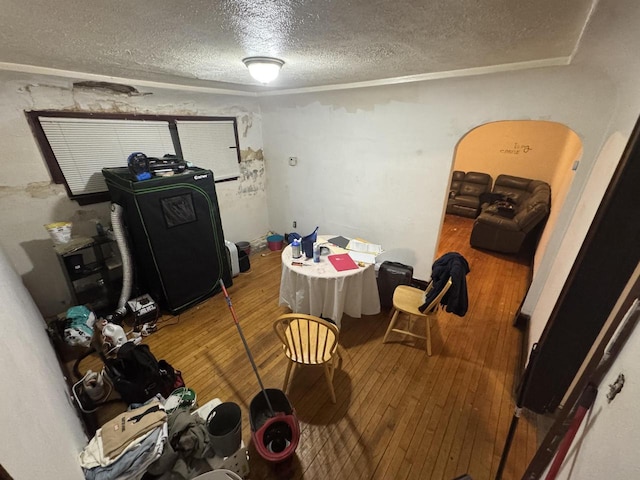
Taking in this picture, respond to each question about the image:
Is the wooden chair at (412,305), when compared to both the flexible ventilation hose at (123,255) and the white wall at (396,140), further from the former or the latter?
the flexible ventilation hose at (123,255)

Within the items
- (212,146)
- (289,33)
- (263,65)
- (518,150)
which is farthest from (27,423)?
(518,150)

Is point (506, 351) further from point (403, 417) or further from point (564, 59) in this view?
point (564, 59)

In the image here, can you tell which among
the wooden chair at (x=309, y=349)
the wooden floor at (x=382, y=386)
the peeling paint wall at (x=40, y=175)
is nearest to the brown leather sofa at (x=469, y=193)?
the wooden floor at (x=382, y=386)

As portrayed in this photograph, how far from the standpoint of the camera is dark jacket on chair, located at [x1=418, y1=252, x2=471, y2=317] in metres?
2.11

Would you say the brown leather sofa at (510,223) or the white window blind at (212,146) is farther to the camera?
the brown leather sofa at (510,223)

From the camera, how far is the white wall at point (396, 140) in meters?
2.06

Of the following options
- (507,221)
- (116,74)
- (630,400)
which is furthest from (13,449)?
(507,221)

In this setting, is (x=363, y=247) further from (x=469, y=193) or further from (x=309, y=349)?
(x=469, y=193)

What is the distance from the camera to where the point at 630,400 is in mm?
724

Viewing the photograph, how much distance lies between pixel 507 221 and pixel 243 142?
4.32 metres

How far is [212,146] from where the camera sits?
353cm

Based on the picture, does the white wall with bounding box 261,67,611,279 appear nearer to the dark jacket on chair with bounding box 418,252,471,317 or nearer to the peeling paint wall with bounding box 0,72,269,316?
the dark jacket on chair with bounding box 418,252,471,317

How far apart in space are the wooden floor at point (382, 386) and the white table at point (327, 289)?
0.95 ft

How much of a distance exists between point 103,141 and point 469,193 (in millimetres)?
6377
